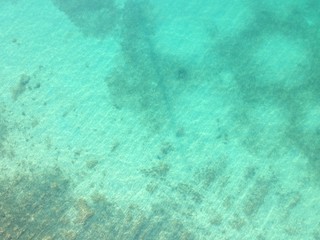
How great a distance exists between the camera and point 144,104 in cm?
707

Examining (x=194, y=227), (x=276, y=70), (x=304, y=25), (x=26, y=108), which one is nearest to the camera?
(x=194, y=227)

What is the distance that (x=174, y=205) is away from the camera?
6.15 m

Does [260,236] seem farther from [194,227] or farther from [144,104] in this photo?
[144,104]

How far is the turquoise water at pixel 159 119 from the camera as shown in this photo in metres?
6.07

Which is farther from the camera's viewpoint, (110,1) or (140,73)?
(110,1)

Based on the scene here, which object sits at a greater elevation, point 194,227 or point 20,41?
point 20,41

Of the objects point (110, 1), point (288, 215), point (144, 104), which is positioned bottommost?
point (288, 215)

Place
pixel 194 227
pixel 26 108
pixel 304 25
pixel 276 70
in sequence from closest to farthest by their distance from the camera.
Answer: pixel 194 227 → pixel 26 108 → pixel 276 70 → pixel 304 25

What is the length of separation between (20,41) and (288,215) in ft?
22.9

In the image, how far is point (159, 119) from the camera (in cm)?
694

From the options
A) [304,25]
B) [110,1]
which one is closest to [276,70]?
[304,25]

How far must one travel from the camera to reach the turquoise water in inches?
239

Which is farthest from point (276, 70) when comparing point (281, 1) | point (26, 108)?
point (26, 108)

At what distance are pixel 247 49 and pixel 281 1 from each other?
6.00 feet
